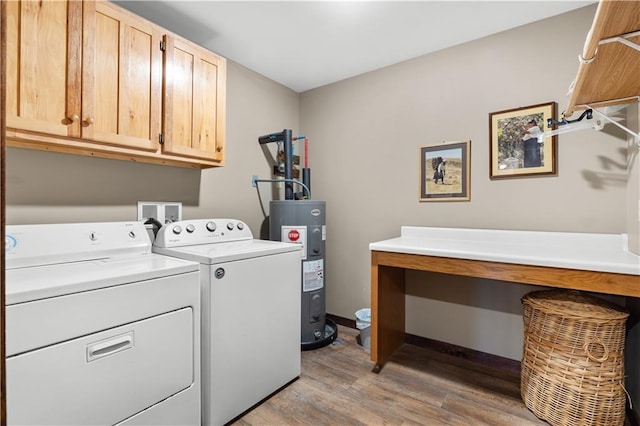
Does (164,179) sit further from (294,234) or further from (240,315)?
(240,315)

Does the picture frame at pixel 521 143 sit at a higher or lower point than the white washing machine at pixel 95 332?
higher

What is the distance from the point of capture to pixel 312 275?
2467 mm

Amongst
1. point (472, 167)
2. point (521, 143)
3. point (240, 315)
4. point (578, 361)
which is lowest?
point (578, 361)

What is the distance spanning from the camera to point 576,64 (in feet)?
6.08

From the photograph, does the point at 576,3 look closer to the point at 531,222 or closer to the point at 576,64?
the point at 576,64

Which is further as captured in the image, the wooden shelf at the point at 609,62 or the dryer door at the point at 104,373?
the dryer door at the point at 104,373

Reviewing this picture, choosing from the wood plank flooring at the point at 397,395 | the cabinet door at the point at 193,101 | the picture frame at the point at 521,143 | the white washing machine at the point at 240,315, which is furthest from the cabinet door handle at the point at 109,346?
the picture frame at the point at 521,143

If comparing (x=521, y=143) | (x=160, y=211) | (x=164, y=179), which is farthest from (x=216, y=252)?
(x=521, y=143)

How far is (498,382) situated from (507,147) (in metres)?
1.56

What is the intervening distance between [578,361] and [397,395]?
0.94 meters

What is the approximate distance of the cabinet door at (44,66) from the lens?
4.03 feet

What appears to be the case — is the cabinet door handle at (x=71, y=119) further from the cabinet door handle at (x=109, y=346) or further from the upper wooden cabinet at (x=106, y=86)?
the cabinet door handle at (x=109, y=346)

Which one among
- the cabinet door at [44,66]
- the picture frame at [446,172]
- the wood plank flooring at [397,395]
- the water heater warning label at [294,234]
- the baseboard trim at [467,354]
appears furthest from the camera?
the water heater warning label at [294,234]

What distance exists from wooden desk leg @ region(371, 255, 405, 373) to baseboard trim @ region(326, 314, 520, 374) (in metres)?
0.14
